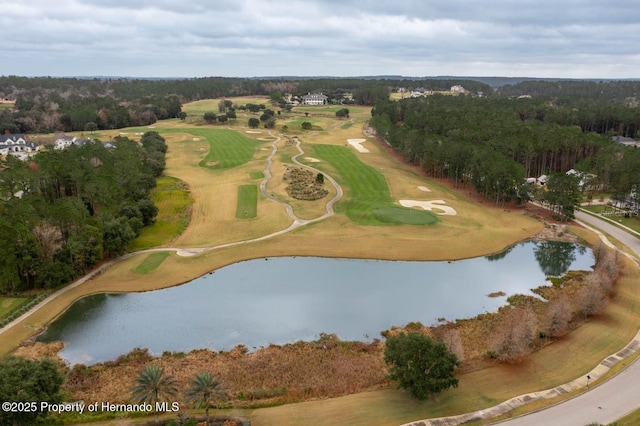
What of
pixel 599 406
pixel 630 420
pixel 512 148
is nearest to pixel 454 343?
pixel 599 406

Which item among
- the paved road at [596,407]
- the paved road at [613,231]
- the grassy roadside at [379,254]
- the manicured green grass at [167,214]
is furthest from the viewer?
the manicured green grass at [167,214]

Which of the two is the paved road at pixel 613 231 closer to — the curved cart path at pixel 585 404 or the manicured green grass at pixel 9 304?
the curved cart path at pixel 585 404

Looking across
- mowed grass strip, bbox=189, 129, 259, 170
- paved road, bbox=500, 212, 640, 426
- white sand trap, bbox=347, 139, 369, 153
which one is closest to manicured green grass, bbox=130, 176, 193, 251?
mowed grass strip, bbox=189, 129, 259, 170

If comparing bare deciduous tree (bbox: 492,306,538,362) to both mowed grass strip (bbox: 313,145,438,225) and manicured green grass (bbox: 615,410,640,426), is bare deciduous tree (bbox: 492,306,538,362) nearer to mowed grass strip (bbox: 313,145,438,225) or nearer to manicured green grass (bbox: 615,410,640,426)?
manicured green grass (bbox: 615,410,640,426)

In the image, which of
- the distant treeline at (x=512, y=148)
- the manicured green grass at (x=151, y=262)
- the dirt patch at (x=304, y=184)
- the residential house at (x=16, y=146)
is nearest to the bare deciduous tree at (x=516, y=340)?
the manicured green grass at (x=151, y=262)

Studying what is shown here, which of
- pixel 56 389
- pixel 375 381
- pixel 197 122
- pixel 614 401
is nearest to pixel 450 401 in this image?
pixel 375 381
